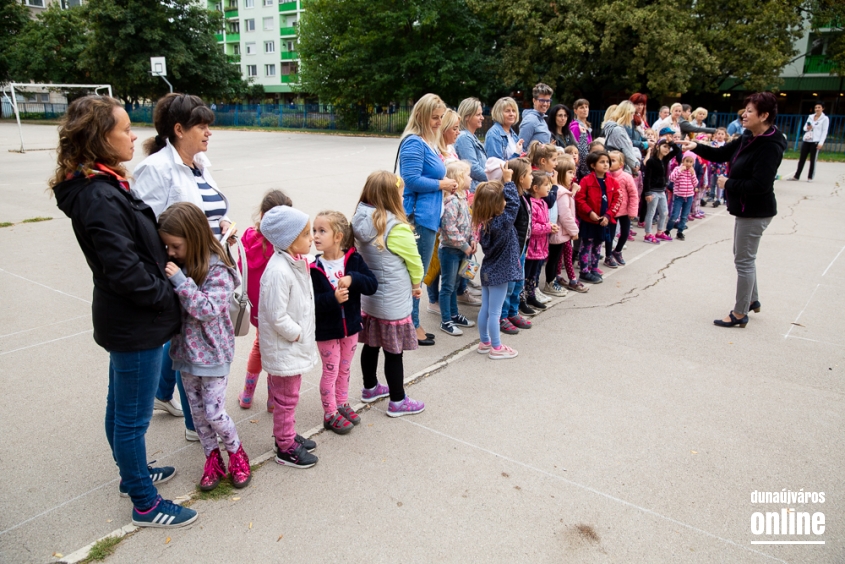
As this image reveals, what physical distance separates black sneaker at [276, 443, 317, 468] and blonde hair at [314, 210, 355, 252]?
1.19 meters

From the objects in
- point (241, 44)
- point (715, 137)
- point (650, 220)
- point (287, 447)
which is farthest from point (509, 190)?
point (241, 44)

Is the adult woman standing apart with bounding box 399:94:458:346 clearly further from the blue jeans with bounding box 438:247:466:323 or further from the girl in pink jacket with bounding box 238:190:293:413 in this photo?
the girl in pink jacket with bounding box 238:190:293:413

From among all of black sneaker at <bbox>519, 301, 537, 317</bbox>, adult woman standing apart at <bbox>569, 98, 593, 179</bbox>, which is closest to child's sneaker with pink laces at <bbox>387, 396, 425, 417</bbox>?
black sneaker at <bbox>519, 301, 537, 317</bbox>

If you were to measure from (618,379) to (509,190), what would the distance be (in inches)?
68.6

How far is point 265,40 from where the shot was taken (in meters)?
59.2

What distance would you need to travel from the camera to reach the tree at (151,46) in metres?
38.5

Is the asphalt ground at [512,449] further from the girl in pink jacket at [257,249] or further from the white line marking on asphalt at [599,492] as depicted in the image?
the girl in pink jacket at [257,249]

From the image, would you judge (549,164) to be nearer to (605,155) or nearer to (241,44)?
(605,155)

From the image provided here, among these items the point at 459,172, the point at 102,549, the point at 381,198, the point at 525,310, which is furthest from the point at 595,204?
the point at 102,549

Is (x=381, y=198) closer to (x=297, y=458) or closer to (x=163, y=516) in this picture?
(x=297, y=458)

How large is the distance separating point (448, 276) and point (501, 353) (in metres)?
0.91

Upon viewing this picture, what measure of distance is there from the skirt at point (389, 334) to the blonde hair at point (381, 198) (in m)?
0.48

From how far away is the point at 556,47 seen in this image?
88.9 ft

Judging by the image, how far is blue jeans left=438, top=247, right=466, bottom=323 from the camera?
5262 mm
